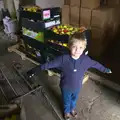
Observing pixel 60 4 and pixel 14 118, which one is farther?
pixel 60 4

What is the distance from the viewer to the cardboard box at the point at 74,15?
8.78ft

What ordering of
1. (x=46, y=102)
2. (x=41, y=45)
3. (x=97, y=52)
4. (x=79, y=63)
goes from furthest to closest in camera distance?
(x=97, y=52) → (x=41, y=45) → (x=46, y=102) → (x=79, y=63)

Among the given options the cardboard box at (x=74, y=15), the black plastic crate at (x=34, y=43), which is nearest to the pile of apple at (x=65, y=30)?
the black plastic crate at (x=34, y=43)

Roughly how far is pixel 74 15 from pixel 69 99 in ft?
4.49

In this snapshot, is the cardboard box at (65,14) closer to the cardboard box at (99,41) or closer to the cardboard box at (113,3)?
the cardboard box at (99,41)

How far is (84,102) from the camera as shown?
2.07 metres

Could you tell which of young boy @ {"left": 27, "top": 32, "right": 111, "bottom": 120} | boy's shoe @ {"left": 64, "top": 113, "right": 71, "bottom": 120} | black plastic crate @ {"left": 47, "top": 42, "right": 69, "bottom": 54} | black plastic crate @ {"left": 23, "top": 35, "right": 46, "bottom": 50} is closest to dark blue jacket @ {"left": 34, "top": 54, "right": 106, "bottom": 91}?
young boy @ {"left": 27, "top": 32, "right": 111, "bottom": 120}

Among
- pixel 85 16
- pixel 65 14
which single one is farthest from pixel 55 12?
pixel 85 16

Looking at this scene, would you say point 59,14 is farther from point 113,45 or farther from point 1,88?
point 1,88

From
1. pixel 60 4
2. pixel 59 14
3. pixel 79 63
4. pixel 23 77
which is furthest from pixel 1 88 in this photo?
pixel 60 4

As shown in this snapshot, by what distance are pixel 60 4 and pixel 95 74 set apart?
1.40 metres

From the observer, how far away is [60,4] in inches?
125

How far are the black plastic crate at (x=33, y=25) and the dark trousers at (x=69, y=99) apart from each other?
40.4 inches

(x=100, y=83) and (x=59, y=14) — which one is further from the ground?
(x=59, y=14)
